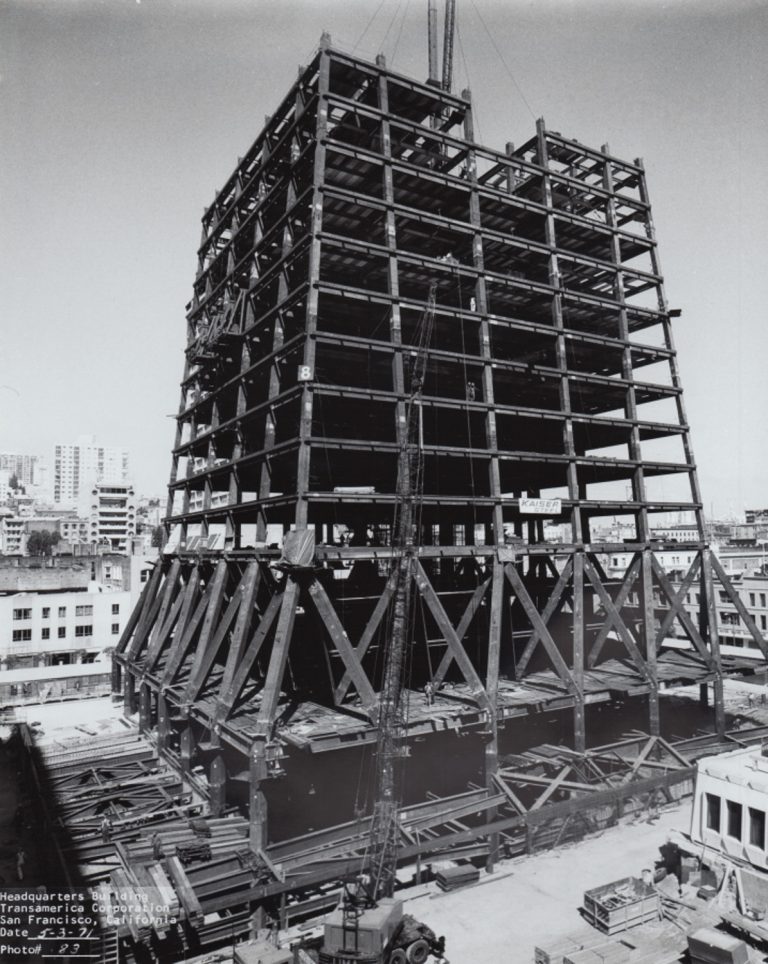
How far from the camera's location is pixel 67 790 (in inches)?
1048

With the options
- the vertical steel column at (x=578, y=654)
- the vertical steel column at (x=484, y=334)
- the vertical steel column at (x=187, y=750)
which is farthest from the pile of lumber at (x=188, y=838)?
the vertical steel column at (x=484, y=334)

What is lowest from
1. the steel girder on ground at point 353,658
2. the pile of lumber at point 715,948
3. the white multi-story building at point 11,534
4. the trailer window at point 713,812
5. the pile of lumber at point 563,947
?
the pile of lumber at point 563,947

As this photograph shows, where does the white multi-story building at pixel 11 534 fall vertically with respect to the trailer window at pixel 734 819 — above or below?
above

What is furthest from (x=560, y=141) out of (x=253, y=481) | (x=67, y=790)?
(x=67, y=790)

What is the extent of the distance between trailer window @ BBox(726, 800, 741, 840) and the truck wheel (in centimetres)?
963

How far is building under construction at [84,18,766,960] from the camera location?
2373cm

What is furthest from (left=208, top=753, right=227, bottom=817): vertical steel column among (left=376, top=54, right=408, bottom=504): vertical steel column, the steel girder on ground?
(left=376, top=54, right=408, bottom=504): vertical steel column

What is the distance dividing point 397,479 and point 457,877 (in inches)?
577

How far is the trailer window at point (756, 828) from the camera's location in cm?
1795

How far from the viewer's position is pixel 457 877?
66.8ft

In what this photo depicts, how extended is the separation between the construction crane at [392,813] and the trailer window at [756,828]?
30.5 feet

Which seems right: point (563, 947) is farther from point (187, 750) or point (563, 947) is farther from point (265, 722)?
point (187, 750)

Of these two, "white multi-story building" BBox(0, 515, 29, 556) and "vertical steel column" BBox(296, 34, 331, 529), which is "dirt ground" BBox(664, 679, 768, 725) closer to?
"vertical steel column" BBox(296, 34, 331, 529)

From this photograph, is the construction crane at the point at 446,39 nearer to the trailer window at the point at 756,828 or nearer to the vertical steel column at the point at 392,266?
the vertical steel column at the point at 392,266
